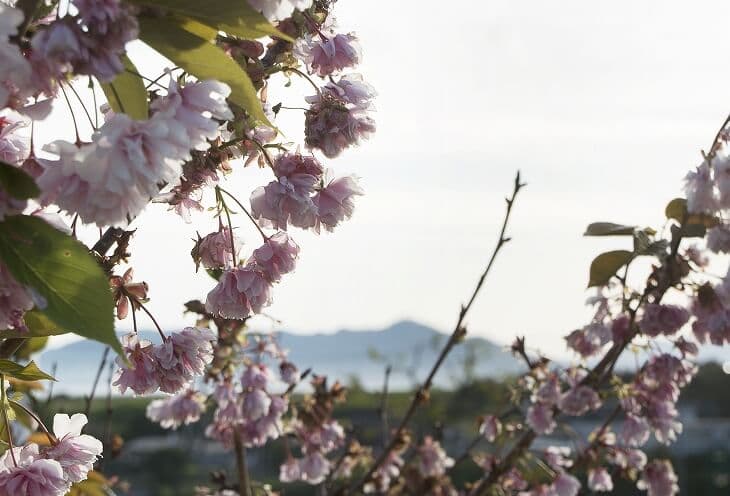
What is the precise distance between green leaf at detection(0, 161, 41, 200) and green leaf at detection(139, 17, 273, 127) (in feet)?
0.41

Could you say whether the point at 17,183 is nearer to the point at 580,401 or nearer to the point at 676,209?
the point at 676,209

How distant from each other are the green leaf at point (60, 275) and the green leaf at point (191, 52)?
135 mm

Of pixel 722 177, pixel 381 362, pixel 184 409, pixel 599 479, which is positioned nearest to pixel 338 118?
pixel 722 177

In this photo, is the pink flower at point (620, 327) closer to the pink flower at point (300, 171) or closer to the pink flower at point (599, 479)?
the pink flower at point (599, 479)

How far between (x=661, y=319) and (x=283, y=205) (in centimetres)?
107

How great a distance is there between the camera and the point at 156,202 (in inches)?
33.3

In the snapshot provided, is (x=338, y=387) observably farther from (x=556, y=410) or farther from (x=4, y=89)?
(x=4, y=89)

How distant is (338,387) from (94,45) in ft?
5.69

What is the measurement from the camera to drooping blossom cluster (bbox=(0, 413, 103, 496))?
781 millimetres

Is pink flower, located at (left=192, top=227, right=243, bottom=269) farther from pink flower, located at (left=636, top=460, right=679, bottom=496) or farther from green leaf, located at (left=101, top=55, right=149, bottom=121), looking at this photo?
pink flower, located at (left=636, top=460, right=679, bottom=496)

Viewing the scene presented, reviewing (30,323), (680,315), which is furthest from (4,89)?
(680,315)

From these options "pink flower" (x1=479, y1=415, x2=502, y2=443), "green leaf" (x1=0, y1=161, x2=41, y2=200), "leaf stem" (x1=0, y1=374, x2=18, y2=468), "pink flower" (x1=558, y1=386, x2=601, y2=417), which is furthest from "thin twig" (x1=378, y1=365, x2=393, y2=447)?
"green leaf" (x1=0, y1=161, x2=41, y2=200)

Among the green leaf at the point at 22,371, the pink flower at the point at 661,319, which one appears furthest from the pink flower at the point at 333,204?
the pink flower at the point at 661,319

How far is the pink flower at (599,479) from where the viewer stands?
237 centimetres
